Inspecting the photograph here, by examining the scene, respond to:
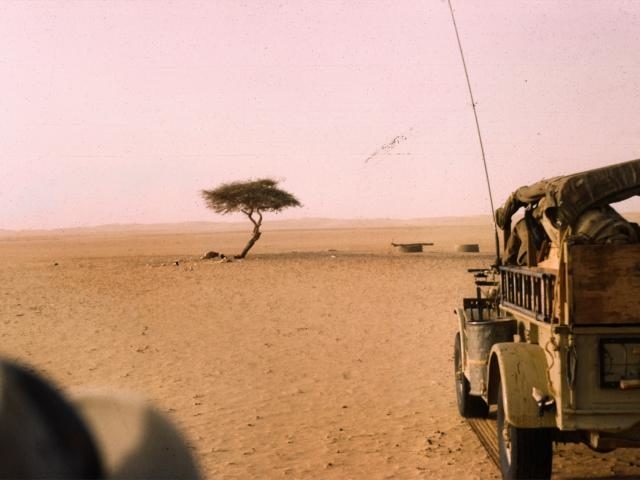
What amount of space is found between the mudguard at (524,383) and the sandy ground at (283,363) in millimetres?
1424

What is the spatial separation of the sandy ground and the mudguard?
1.42m

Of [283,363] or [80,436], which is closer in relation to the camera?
[80,436]

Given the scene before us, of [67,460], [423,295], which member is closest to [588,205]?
[67,460]

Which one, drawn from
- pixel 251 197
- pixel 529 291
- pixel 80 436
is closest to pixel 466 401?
pixel 529 291

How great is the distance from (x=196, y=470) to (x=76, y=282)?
2358cm

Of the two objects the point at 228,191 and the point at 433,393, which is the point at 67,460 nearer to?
the point at 433,393

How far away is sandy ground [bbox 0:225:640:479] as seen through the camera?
6.43 metres

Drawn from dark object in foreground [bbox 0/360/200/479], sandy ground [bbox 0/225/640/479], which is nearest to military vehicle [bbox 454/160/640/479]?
sandy ground [bbox 0/225/640/479]

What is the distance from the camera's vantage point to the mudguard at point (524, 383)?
4586 mm

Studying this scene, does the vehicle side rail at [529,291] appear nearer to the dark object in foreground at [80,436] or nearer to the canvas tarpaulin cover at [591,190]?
the canvas tarpaulin cover at [591,190]

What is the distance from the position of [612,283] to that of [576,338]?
39 centimetres

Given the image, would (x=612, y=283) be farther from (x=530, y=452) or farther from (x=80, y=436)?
(x=80, y=436)

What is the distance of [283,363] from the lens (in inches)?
432

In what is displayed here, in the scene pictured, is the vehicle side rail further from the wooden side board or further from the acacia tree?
the acacia tree
